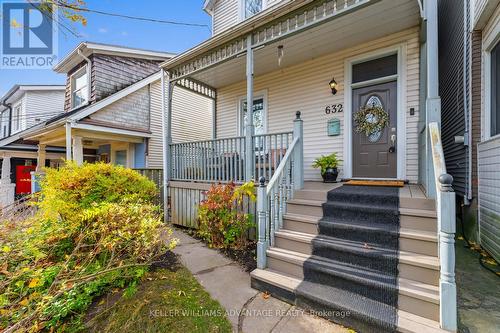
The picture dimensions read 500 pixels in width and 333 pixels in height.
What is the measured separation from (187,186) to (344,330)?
13.9ft

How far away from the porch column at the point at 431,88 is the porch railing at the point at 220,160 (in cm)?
215

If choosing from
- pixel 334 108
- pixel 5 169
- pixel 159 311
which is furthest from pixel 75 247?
pixel 5 169

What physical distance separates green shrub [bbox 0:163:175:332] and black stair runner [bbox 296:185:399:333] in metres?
1.83

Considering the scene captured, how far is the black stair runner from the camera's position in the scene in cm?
213

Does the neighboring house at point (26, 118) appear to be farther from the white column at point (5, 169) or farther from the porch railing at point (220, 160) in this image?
the porch railing at point (220, 160)

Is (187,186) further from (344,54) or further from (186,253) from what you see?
(344,54)

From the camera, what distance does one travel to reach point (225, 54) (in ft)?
16.5

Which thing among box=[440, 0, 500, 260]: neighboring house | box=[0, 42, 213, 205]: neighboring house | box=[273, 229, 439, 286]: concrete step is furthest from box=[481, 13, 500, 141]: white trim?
box=[0, 42, 213, 205]: neighboring house

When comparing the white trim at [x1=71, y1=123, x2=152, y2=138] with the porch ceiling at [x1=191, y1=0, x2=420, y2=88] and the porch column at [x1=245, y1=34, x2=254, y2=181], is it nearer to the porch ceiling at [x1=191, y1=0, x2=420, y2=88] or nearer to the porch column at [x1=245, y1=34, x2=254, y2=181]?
the porch ceiling at [x1=191, y1=0, x2=420, y2=88]

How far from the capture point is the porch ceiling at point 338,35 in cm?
386

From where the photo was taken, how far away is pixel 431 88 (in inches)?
118

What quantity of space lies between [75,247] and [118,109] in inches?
253

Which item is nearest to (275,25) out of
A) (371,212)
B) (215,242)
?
(371,212)

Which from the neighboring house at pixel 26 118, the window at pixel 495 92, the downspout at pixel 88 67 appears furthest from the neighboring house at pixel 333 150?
the neighboring house at pixel 26 118
